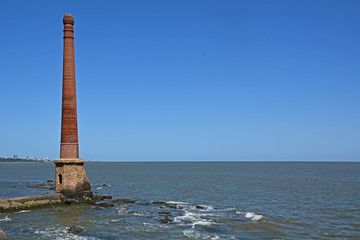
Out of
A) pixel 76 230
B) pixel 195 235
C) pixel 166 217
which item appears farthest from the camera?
pixel 166 217

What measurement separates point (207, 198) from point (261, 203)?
226 inches

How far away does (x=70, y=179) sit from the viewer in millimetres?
26953

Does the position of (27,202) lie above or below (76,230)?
above

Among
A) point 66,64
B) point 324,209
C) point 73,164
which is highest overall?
point 66,64

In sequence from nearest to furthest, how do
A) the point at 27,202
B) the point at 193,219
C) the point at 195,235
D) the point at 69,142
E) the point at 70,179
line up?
the point at 195,235 → the point at 193,219 → the point at 27,202 → the point at 70,179 → the point at 69,142

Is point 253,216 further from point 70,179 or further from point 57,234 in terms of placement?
point 70,179

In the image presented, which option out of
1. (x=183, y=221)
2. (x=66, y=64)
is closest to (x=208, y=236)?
(x=183, y=221)

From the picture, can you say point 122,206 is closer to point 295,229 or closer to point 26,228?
point 26,228

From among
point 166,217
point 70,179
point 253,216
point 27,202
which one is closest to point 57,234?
point 166,217

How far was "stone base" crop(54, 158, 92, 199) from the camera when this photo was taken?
88.0 feet

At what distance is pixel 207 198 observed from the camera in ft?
111

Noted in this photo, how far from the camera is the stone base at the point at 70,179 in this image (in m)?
26.8

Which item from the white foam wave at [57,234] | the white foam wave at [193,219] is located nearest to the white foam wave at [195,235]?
the white foam wave at [193,219]

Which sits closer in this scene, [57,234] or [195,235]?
[57,234]
